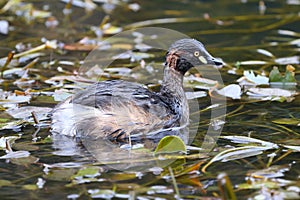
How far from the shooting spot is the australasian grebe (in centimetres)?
551

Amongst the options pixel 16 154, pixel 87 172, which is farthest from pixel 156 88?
pixel 87 172

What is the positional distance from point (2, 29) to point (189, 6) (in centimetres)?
318

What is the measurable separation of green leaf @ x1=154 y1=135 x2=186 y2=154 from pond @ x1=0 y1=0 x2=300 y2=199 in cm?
1

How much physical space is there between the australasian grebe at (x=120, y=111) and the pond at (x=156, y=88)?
0.14 metres

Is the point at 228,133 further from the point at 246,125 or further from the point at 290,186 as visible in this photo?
the point at 290,186

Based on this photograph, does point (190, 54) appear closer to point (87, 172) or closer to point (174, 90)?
point (174, 90)

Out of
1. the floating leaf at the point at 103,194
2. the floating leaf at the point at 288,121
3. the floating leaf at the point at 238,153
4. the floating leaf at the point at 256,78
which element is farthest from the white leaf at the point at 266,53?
the floating leaf at the point at 103,194

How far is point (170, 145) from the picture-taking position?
497cm

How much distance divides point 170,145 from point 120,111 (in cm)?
72

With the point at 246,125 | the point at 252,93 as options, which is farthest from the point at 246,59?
the point at 246,125

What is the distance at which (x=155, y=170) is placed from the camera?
A: 4688 mm

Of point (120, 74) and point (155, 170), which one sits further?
point (120, 74)

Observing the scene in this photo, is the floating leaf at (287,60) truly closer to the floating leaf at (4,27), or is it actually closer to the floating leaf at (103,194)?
the floating leaf at (4,27)

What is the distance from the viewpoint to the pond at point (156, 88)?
4.47 m
